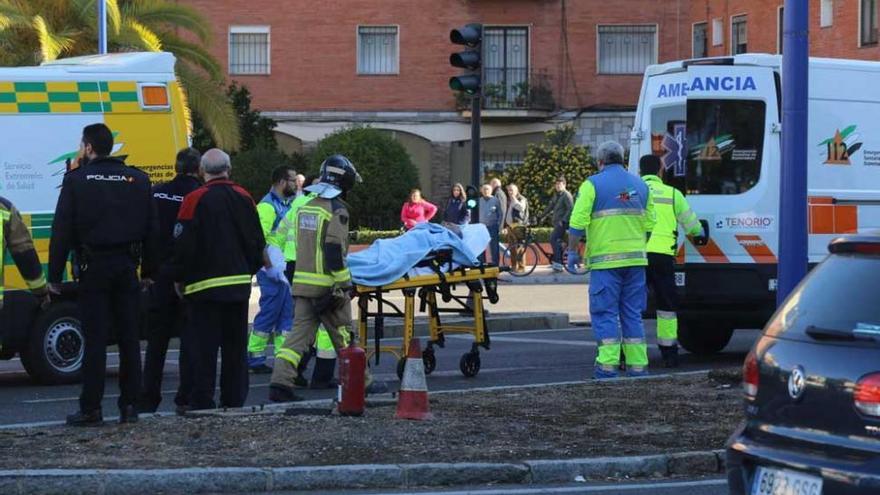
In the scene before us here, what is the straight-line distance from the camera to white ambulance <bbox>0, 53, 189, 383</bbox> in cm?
1380

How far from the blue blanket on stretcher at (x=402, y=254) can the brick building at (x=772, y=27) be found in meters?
21.8

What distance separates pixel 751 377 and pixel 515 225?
2477 cm

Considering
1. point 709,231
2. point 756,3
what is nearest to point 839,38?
point 756,3

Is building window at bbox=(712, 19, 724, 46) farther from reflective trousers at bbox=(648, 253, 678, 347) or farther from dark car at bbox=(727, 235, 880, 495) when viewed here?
dark car at bbox=(727, 235, 880, 495)

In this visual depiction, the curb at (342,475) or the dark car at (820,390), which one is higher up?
the dark car at (820,390)

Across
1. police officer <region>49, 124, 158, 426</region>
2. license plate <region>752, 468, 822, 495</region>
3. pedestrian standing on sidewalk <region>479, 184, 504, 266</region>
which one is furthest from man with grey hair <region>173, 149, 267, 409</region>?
pedestrian standing on sidewalk <region>479, 184, 504, 266</region>

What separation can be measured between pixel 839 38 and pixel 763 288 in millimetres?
24408

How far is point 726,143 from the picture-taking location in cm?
1541

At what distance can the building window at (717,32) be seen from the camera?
4288 cm

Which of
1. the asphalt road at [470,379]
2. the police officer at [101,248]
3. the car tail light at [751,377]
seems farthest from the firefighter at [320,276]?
the car tail light at [751,377]

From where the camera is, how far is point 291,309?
1466cm

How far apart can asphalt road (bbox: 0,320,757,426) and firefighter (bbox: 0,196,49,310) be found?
60.7 inches

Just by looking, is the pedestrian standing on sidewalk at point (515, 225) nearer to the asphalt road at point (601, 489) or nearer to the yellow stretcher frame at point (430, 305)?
the yellow stretcher frame at point (430, 305)

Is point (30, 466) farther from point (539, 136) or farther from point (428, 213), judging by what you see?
point (539, 136)
